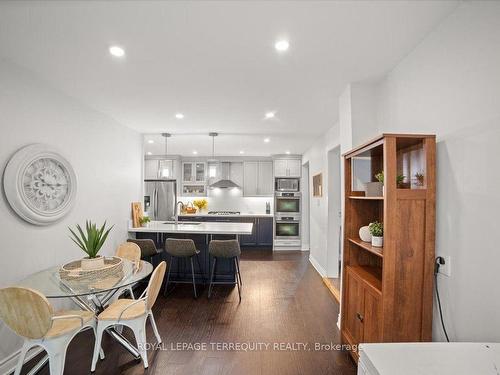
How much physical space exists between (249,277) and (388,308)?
126 inches

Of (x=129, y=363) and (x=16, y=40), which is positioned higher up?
(x=16, y=40)

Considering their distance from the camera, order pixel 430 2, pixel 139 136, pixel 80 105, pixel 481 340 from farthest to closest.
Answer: pixel 139 136 < pixel 80 105 < pixel 430 2 < pixel 481 340

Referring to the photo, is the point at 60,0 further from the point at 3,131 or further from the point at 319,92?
the point at 319,92

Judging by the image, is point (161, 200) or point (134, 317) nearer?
point (134, 317)

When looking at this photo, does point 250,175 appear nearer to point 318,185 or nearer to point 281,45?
point 318,185

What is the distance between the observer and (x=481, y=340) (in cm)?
135

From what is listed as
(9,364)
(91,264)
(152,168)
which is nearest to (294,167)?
(152,168)

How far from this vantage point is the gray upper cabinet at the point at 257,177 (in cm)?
740

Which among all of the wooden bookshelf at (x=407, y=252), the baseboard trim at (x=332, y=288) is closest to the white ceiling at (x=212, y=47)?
the wooden bookshelf at (x=407, y=252)

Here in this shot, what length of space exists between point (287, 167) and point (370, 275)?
4.98 meters

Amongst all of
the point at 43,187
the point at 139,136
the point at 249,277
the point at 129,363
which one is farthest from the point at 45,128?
the point at 249,277

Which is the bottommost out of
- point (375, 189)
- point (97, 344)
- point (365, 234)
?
point (97, 344)

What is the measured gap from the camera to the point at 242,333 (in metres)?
2.73

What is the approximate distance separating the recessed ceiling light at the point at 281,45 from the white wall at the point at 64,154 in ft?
7.53
